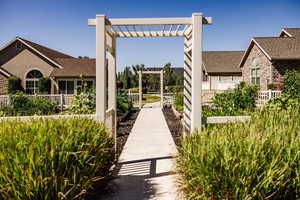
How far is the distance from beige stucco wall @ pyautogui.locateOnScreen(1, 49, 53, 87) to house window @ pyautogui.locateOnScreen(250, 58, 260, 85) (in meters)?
17.5

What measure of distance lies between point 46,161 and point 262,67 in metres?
18.9

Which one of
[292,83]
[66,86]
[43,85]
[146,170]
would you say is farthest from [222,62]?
[146,170]

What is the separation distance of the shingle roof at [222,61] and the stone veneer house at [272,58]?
3.91 metres

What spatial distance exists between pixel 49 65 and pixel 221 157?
2064cm

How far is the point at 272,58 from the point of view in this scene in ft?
52.3

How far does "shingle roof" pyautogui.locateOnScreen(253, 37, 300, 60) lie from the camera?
1603cm

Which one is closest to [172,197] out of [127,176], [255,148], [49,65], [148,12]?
[127,176]

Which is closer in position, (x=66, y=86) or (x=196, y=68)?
(x=196, y=68)

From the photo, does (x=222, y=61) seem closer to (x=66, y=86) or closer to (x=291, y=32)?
(x=291, y=32)

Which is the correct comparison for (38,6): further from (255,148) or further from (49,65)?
(255,148)

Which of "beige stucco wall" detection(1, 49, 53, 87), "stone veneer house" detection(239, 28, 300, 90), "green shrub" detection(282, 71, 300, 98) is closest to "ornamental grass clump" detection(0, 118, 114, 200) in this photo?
"green shrub" detection(282, 71, 300, 98)

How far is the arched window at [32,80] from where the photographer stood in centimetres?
2023

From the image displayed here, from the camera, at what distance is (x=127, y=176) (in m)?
3.84

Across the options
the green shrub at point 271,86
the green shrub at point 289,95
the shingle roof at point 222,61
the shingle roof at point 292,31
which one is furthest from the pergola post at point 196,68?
the shingle roof at point 222,61
